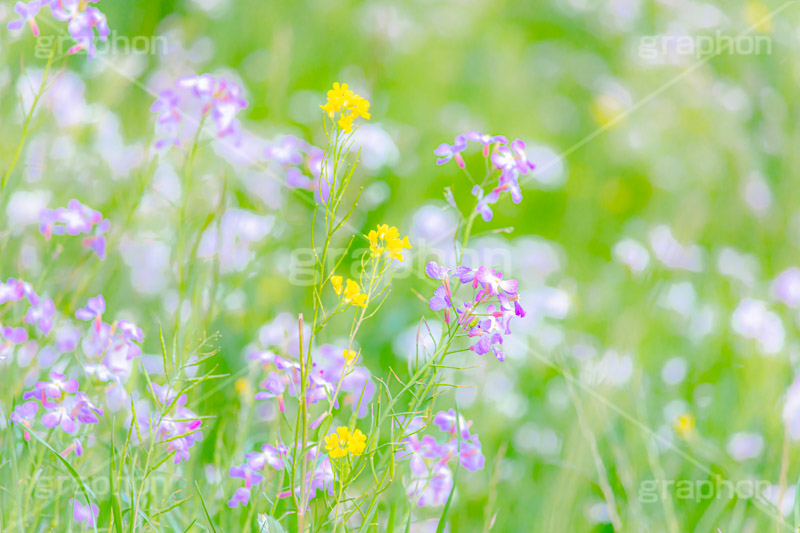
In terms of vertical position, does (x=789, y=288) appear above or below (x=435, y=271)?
below

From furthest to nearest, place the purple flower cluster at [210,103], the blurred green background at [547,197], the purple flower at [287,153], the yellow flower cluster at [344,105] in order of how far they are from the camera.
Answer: the blurred green background at [547,197] → the purple flower at [287,153] → the purple flower cluster at [210,103] → the yellow flower cluster at [344,105]

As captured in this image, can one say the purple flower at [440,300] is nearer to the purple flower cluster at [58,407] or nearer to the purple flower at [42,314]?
the purple flower cluster at [58,407]

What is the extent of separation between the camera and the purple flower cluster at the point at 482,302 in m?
0.67

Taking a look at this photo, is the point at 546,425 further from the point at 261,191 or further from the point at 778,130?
the point at 778,130

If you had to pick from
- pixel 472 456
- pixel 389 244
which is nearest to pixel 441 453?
pixel 472 456

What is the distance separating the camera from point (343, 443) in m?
0.66

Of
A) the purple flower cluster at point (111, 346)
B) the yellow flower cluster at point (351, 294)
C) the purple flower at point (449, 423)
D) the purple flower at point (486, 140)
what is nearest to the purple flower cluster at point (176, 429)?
the purple flower cluster at point (111, 346)

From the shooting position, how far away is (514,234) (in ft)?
7.91

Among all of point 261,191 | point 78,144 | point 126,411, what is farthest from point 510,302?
point 78,144

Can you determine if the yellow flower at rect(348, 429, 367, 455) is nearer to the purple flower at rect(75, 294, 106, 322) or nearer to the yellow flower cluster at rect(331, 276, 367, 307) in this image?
the yellow flower cluster at rect(331, 276, 367, 307)

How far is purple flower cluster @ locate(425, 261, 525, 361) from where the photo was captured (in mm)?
672

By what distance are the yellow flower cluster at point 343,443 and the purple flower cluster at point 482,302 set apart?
→ 12cm

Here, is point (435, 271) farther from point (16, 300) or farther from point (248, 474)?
point (16, 300)

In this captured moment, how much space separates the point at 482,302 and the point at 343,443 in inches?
6.7
